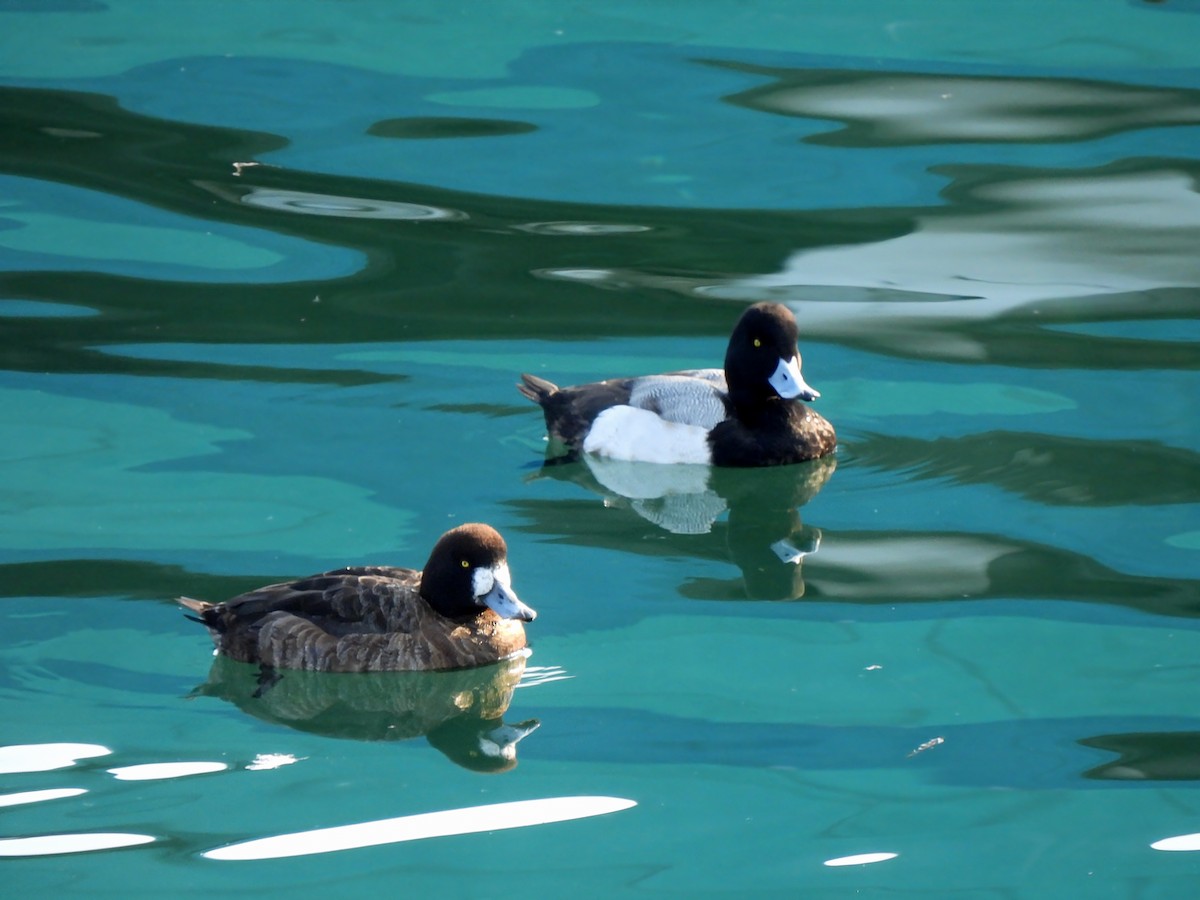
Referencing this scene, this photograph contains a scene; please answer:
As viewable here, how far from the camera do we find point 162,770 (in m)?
6.48

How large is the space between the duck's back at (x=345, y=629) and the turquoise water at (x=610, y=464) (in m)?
0.11

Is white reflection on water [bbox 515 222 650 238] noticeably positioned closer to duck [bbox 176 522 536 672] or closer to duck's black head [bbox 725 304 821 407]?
duck's black head [bbox 725 304 821 407]

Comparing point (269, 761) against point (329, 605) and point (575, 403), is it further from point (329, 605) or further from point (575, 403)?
point (575, 403)

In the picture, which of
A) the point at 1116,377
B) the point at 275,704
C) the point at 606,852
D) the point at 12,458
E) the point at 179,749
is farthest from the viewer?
the point at 1116,377

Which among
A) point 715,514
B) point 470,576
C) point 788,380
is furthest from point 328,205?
point 470,576

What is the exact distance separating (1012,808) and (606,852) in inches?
56.5

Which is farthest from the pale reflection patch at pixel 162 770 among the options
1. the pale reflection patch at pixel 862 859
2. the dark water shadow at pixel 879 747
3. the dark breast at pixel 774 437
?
the dark breast at pixel 774 437

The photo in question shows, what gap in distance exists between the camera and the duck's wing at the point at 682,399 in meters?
10.0

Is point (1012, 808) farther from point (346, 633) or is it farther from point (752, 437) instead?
point (752, 437)

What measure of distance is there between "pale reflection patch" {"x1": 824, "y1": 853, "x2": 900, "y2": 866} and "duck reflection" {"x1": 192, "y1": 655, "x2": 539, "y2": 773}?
1246 mm

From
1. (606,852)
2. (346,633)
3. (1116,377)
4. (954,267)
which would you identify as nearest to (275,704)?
(346,633)

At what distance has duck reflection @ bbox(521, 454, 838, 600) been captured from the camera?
27.9ft

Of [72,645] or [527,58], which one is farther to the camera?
[527,58]

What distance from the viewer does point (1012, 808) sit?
641cm
